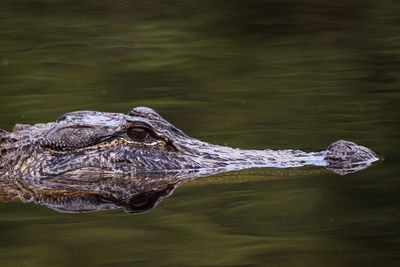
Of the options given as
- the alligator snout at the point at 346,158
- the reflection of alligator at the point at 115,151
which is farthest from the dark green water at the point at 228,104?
the reflection of alligator at the point at 115,151

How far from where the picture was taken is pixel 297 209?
6293 mm

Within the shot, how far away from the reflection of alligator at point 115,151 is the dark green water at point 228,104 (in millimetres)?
276

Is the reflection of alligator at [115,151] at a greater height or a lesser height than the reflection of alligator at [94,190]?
greater

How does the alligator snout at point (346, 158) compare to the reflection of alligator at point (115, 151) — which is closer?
the reflection of alligator at point (115, 151)

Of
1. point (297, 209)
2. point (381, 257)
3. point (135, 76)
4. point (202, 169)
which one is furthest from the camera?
point (135, 76)

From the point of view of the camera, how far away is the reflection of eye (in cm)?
711

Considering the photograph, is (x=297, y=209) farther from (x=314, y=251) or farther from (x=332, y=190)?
(x=314, y=251)

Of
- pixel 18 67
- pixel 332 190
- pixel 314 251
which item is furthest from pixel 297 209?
pixel 18 67

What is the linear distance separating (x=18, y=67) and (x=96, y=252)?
9.09 metres

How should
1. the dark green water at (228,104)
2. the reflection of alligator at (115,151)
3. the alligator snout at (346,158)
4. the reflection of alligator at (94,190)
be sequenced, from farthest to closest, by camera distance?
the alligator snout at (346,158), the reflection of alligator at (115,151), the reflection of alligator at (94,190), the dark green water at (228,104)

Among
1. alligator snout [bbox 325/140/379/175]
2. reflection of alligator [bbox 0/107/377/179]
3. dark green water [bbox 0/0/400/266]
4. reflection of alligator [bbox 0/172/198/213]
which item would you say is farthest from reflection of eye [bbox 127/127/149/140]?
alligator snout [bbox 325/140/379/175]

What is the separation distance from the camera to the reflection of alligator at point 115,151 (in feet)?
23.2

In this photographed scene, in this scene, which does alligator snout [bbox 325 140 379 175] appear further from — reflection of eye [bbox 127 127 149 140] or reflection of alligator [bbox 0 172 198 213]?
reflection of eye [bbox 127 127 149 140]

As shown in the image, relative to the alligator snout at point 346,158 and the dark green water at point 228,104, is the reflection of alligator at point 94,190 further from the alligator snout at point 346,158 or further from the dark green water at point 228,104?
the alligator snout at point 346,158
